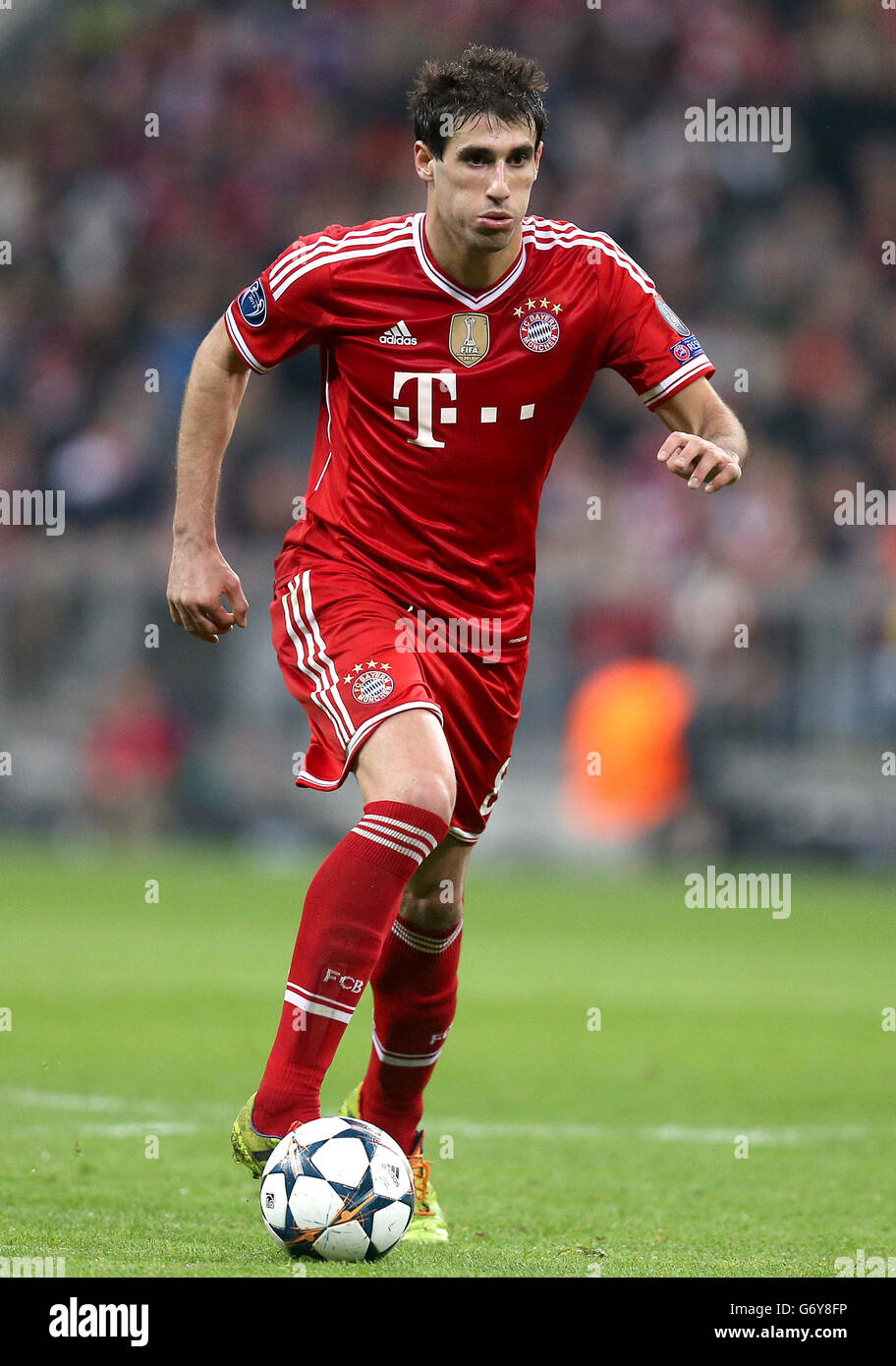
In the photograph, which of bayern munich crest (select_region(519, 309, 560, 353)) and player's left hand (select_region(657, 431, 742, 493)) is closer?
player's left hand (select_region(657, 431, 742, 493))

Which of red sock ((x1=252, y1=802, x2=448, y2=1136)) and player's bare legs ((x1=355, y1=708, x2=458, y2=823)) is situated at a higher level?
player's bare legs ((x1=355, y1=708, x2=458, y2=823))

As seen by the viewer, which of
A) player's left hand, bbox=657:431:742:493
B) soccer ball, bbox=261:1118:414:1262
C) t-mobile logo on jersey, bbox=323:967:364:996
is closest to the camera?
soccer ball, bbox=261:1118:414:1262

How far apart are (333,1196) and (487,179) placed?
229 cm

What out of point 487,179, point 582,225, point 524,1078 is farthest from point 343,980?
point 582,225

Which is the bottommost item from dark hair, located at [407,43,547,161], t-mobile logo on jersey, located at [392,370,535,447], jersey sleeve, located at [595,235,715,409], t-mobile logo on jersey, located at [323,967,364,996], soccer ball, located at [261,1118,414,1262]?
soccer ball, located at [261,1118,414,1262]

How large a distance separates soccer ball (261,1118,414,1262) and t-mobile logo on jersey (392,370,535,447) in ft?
5.40

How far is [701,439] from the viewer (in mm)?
4320

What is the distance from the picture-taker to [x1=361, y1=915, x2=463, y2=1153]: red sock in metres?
4.77

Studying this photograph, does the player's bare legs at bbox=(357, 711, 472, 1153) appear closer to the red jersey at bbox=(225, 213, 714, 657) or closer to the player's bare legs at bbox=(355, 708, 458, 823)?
the player's bare legs at bbox=(355, 708, 458, 823)

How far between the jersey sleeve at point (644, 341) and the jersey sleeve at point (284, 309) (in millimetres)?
697

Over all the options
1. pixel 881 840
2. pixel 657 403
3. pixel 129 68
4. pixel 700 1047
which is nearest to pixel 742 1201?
pixel 657 403

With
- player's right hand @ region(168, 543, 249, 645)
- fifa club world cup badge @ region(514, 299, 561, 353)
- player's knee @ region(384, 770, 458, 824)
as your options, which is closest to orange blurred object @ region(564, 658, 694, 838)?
fifa club world cup badge @ region(514, 299, 561, 353)

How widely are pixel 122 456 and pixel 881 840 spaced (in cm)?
718

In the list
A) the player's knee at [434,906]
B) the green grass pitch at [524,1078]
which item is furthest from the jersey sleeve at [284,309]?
the green grass pitch at [524,1078]
